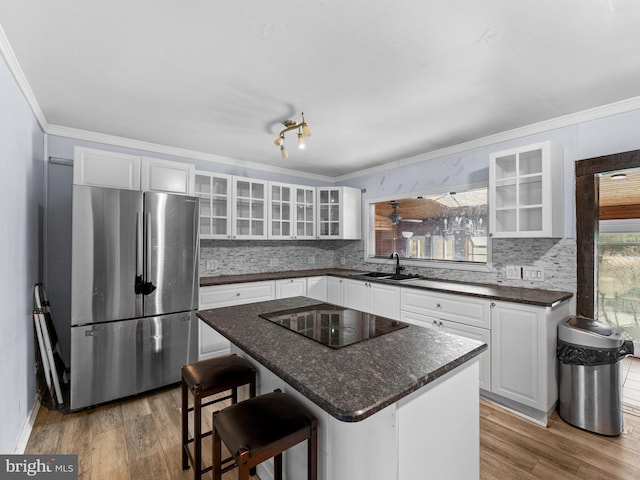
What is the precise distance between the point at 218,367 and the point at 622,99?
11.3ft

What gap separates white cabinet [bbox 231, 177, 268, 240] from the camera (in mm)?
3785

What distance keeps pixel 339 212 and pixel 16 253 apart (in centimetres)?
340

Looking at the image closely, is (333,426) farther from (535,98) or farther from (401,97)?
(535,98)

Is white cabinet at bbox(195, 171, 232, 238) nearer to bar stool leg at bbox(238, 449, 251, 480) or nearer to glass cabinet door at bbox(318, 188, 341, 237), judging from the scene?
glass cabinet door at bbox(318, 188, 341, 237)

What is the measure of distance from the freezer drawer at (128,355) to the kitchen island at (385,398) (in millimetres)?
1554

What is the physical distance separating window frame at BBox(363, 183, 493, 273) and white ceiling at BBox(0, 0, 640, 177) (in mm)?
851

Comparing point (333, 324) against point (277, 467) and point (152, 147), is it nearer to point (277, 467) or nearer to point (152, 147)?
point (277, 467)

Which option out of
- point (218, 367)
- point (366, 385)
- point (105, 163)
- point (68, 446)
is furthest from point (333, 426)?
point (105, 163)

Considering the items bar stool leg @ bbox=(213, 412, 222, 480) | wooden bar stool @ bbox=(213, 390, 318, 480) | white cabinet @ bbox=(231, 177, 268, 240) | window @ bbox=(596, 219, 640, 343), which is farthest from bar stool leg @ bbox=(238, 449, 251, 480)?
window @ bbox=(596, 219, 640, 343)

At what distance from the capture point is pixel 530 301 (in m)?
2.28

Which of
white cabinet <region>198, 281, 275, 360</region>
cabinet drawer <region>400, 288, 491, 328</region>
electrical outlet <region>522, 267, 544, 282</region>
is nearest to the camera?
cabinet drawer <region>400, 288, 491, 328</region>

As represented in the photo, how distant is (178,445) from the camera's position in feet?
6.75

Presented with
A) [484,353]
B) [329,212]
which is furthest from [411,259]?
[484,353]

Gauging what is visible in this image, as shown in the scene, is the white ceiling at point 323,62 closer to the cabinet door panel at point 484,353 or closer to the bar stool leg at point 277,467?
the cabinet door panel at point 484,353
